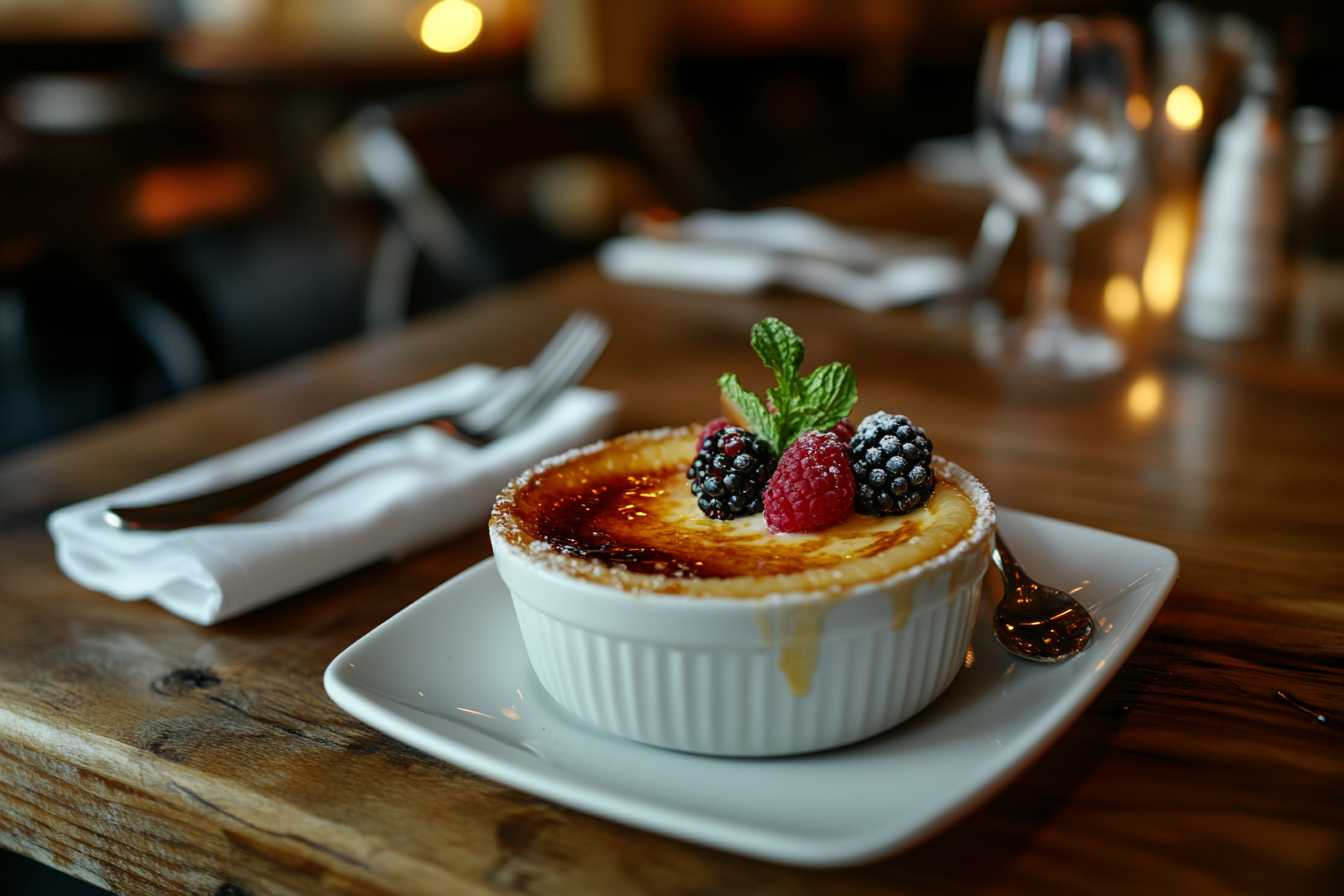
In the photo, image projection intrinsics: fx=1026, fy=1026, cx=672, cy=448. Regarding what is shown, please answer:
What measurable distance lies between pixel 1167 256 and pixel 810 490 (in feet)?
4.03

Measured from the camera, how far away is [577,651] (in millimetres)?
482

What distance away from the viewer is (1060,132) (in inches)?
42.5

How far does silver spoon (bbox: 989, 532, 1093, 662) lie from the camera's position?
522 millimetres

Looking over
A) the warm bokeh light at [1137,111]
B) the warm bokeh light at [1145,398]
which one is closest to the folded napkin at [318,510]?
the warm bokeh light at [1145,398]

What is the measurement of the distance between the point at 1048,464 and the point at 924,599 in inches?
16.6

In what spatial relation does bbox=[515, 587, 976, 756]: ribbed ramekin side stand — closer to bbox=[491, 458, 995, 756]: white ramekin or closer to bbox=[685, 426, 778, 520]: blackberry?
bbox=[491, 458, 995, 756]: white ramekin

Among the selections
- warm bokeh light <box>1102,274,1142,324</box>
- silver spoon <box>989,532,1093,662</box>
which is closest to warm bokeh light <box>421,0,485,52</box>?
warm bokeh light <box>1102,274,1142,324</box>

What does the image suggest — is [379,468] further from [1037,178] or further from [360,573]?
[1037,178]

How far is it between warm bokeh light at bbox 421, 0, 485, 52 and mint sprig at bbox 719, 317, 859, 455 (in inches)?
226

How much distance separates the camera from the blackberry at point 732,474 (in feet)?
1.78

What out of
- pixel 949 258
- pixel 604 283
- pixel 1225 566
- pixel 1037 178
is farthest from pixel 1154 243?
pixel 1225 566

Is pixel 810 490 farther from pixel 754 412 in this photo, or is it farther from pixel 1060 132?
pixel 1060 132

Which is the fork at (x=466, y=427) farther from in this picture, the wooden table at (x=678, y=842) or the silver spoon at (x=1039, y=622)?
the silver spoon at (x=1039, y=622)

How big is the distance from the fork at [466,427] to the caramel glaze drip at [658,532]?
0.80ft
